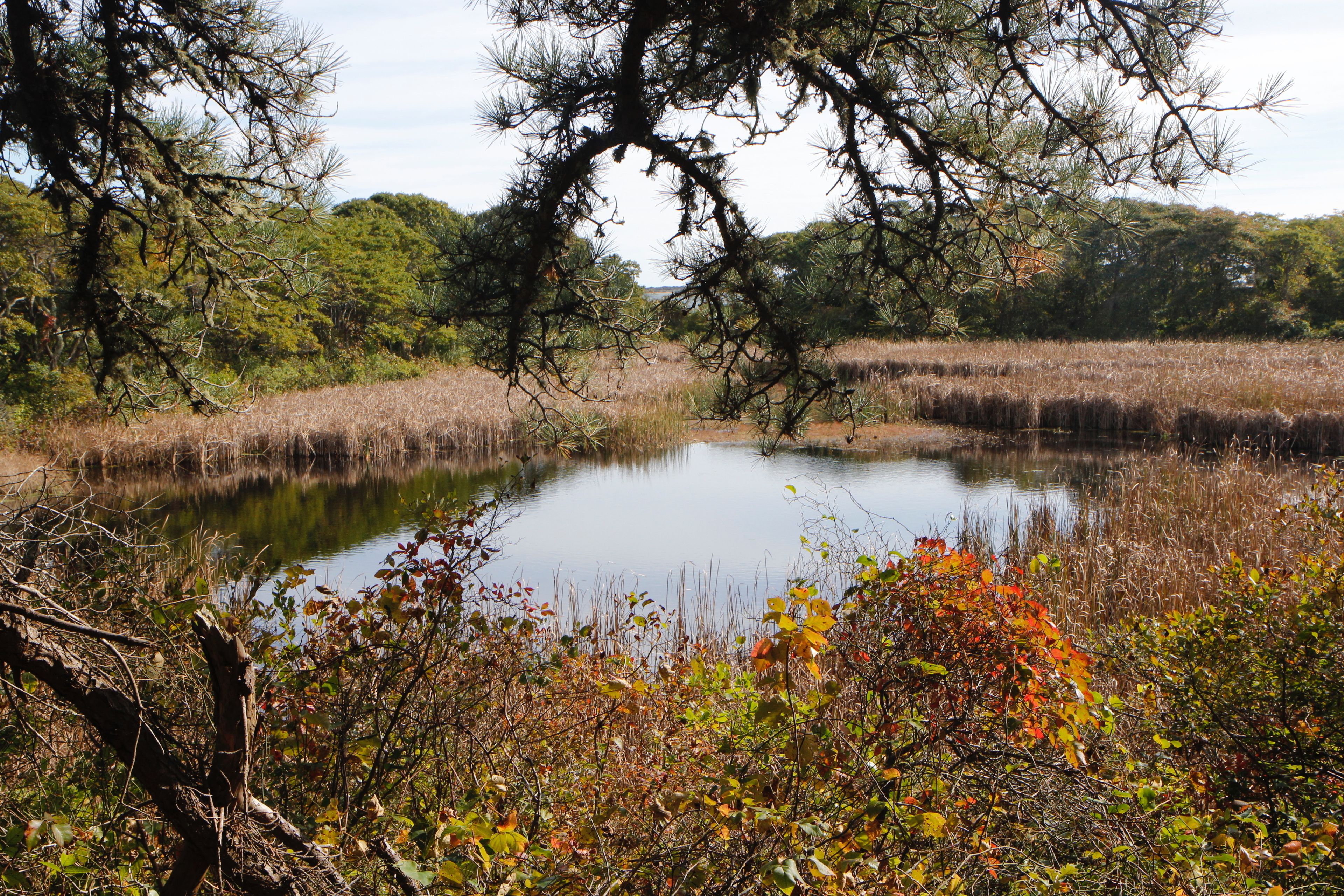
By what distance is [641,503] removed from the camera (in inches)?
483

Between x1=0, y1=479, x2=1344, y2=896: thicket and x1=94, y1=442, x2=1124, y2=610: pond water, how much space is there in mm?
3057

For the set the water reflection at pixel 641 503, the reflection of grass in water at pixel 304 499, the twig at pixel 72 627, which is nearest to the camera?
the twig at pixel 72 627

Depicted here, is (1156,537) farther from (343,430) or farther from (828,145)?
(343,430)

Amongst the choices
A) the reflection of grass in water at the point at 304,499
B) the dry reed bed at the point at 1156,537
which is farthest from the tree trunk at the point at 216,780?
the reflection of grass in water at the point at 304,499

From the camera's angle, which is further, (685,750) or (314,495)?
(314,495)

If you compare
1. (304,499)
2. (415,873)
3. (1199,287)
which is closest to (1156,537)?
(415,873)

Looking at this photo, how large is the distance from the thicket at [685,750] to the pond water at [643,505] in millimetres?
3057

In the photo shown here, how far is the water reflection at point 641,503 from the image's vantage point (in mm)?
8766

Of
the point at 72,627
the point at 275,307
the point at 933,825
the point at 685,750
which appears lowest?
the point at 685,750

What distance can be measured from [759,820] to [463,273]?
7.85ft

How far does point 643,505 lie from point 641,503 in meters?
0.15

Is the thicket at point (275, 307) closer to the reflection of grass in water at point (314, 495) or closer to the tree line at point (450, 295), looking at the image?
the tree line at point (450, 295)

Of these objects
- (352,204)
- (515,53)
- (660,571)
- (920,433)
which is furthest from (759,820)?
(352,204)

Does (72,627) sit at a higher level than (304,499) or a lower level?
higher
